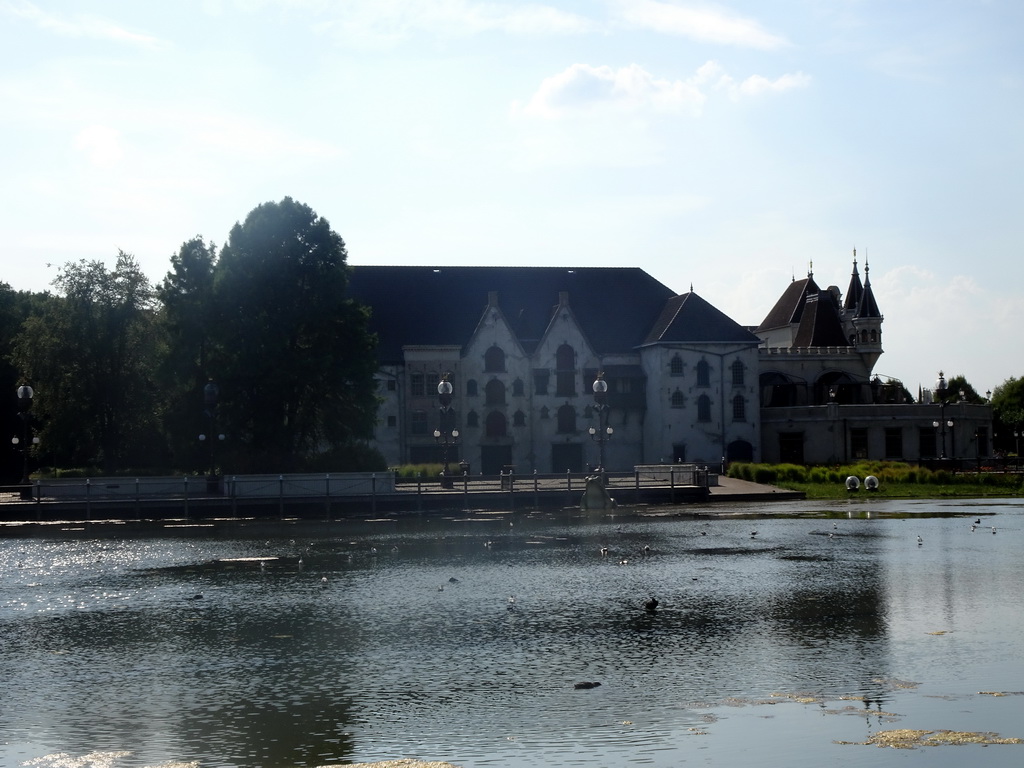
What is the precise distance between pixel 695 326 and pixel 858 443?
1431 centimetres

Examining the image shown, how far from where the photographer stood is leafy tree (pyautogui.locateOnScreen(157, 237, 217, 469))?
65688 millimetres

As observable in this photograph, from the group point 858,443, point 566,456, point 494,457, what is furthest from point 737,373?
point 494,457

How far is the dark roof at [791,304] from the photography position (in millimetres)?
104387

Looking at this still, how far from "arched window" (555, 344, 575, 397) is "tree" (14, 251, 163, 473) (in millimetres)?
27283

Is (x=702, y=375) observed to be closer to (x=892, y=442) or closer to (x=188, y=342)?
(x=892, y=442)

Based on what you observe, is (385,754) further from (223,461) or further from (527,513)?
(223,461)

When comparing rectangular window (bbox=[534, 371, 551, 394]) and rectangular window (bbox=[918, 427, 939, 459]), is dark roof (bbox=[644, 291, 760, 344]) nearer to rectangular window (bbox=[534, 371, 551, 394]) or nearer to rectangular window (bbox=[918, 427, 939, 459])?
rectangular window (bbox=[534, 371, 551, 394])

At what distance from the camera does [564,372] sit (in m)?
86.3

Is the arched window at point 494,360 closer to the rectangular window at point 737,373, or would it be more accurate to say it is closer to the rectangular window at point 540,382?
the rectangular window at point 540,382

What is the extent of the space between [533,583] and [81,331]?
188 feet

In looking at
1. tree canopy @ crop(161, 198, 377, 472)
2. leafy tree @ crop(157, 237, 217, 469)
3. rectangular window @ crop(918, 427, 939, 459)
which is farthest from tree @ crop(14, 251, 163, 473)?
rectangular window @ crop(918, 427, 939, 459)

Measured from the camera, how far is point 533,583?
88.3 ft

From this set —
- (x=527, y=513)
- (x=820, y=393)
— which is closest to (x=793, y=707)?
(x=527, y=513)

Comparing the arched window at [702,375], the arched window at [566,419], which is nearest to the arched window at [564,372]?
the arched window at [566,419]
